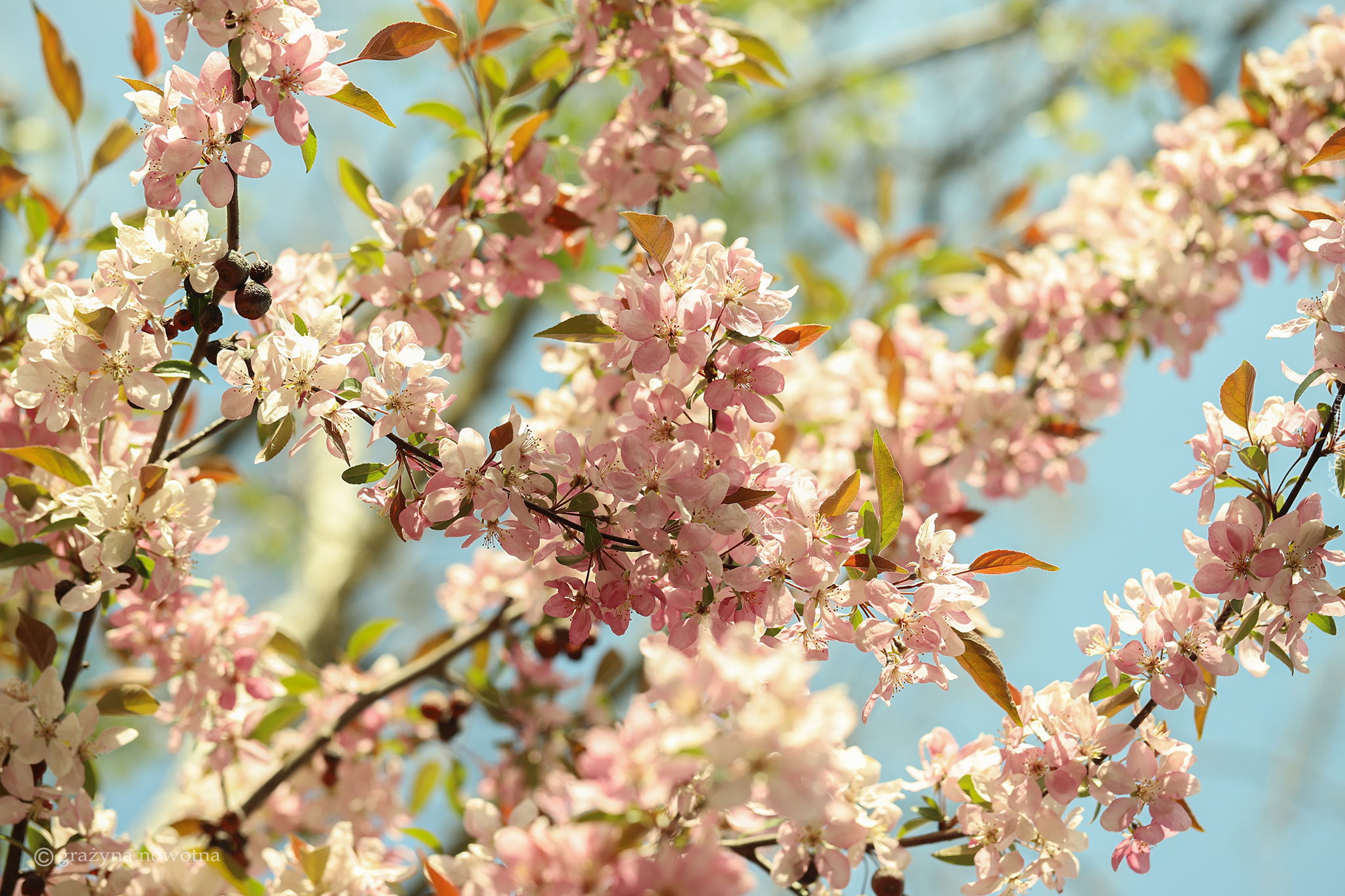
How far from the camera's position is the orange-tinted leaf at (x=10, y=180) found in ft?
4.12

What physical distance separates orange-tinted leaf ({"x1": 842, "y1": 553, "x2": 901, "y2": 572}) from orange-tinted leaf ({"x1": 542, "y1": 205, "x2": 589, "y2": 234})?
678 mm

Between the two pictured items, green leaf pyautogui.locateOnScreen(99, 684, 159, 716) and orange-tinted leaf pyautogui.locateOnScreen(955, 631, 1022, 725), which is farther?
green leaf pyautogui.locateOnScreen(99, 684, 159, 716)

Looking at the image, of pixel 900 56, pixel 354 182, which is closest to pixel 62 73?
pixel 354 182

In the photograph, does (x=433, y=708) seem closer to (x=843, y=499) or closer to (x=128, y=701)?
(x=128, y=701)

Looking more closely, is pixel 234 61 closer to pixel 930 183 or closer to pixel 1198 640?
pixel 1198 640

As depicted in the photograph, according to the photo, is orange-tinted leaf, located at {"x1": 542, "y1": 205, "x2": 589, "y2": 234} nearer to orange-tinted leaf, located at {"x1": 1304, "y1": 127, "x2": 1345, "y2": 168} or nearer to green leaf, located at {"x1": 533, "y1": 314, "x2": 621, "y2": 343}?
green leaf, located at {"x1": 533, "y1": 314, "x2": 621, "y2": 343}

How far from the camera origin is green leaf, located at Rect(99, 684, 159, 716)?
3.48 ft

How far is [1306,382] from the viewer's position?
926 millimetres

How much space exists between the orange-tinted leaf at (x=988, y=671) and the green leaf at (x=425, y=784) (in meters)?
1.28

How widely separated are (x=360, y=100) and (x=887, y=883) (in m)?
1.05

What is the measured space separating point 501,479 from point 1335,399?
0.90m

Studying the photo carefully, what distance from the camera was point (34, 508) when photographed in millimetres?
1001

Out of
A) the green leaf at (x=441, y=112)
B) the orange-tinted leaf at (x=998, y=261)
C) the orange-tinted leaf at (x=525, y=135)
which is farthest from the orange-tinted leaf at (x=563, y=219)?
the orange-tinted leaf at (x=998, y=261)

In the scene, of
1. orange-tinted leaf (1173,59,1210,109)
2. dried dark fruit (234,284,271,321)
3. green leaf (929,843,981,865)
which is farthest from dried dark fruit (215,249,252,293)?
orange-tinted leaf (1173,59,1210,109)
